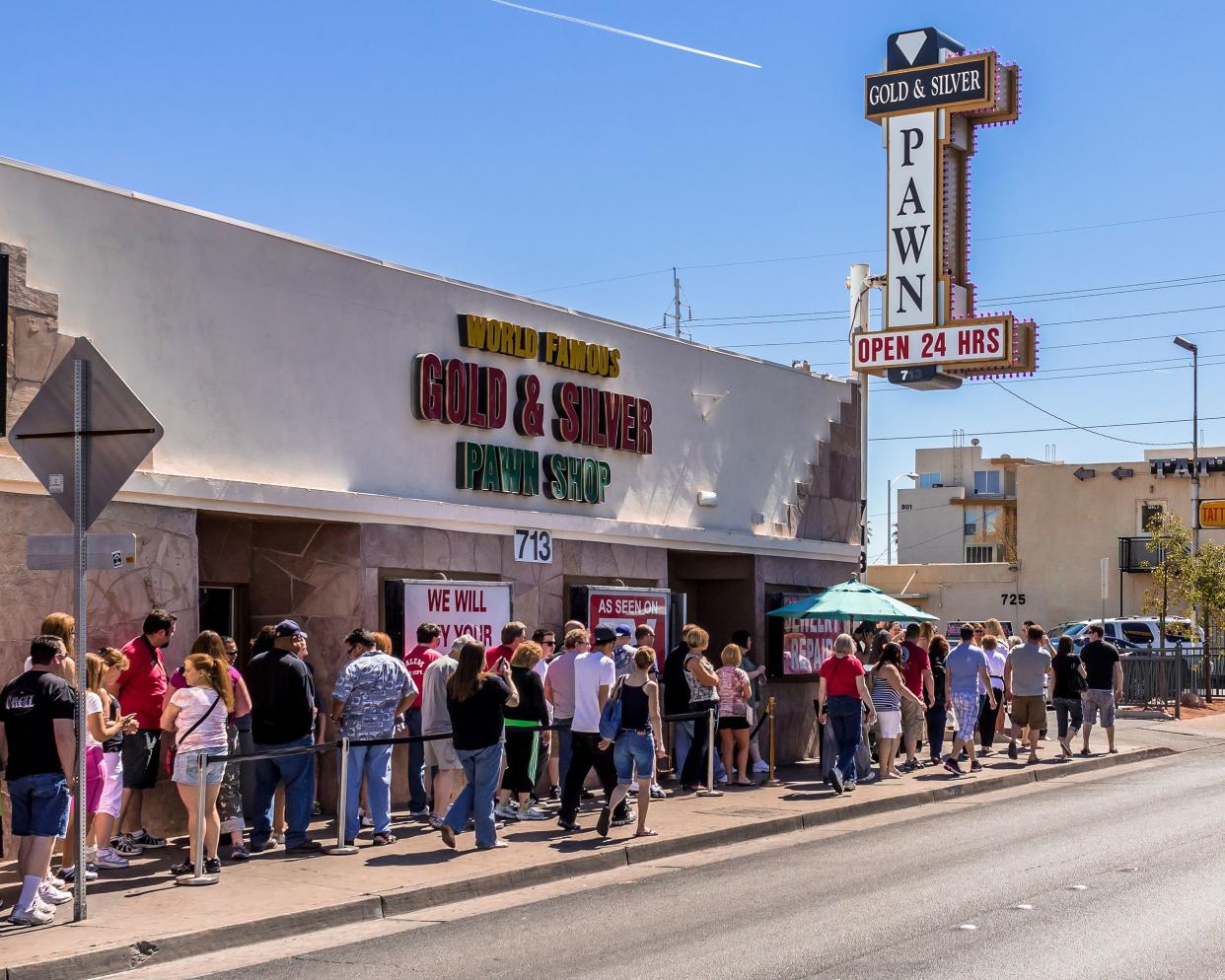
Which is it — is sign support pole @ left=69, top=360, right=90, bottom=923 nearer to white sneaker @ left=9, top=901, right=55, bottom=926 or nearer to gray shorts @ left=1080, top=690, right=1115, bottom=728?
white sneaker @ left=9, top=901, right=55, bottom=926

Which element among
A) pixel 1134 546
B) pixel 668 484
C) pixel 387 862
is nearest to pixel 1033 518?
pixel 1134 546

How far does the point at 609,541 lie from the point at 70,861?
887cm

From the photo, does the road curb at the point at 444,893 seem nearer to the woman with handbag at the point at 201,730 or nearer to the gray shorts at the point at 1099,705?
the woman with handbag at the point at 201,730

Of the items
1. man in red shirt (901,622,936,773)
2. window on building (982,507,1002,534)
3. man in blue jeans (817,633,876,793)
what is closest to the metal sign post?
man in blue jeans (817,633,876,793)

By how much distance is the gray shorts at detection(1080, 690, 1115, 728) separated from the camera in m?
23.0

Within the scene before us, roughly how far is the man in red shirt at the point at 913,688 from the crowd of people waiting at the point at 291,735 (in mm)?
4554

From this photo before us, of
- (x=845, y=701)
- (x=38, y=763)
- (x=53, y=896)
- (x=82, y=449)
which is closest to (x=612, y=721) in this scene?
(x=845, y=701)

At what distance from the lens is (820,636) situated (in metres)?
22.8

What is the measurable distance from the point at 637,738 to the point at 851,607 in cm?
713

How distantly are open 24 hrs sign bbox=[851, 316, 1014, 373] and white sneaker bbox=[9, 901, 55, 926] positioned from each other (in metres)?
17.3

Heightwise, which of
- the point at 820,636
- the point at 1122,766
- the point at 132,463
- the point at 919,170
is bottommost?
the point at 1122,766

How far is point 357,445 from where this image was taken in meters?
15.6

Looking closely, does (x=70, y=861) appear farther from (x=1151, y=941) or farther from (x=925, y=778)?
(x=925, y=778)

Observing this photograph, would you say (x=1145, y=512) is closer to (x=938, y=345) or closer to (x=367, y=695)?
(x=938, y=345)
